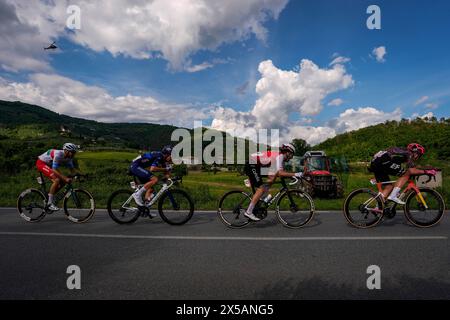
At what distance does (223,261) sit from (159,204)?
2.83 m

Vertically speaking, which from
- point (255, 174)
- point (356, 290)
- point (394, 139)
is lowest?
point (356, 290)

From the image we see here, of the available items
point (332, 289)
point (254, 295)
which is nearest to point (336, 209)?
point (332, 289)

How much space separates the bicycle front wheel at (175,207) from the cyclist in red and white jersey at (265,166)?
1.45 metres

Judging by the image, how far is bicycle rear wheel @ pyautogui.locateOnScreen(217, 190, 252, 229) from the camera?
19.1ft

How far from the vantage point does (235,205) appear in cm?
599

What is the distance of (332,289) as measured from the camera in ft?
9.60

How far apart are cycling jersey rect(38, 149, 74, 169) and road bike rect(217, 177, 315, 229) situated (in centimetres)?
411

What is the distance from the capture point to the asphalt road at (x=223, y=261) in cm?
290

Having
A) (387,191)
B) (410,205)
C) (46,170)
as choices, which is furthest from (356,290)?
(46,170)

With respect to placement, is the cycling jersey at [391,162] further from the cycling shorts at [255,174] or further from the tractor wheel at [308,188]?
the tractor wheel at [308,188]

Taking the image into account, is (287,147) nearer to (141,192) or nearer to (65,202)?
(141,192)

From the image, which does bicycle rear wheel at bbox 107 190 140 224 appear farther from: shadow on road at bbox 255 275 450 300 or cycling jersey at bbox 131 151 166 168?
shadow on road at bbox 255 275 450 300
